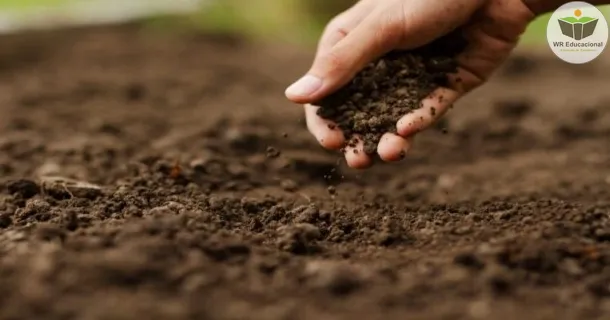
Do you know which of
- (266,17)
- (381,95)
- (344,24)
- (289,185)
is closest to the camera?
Result: (381,95)

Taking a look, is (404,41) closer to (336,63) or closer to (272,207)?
(336,63)

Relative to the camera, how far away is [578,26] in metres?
2.13

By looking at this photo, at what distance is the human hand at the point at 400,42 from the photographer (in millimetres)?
1874

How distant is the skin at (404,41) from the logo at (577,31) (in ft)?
0.19

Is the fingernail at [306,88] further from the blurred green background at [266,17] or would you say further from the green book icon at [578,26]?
the blurred green background at [266,17]

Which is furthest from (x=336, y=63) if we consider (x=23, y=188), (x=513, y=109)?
(x=513, y=109)

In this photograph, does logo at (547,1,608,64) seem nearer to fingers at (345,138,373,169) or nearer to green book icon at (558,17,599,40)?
green book icon at (558,17,599,40)

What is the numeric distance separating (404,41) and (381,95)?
158 millimetres

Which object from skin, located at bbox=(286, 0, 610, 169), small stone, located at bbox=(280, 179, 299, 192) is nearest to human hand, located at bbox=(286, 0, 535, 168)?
skin, located at bbox=(286, 0, 610, 169)

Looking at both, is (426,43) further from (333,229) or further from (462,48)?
(333,229)

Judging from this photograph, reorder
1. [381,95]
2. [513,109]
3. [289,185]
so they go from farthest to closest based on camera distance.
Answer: [513,109] < [289,185] < [381,95]

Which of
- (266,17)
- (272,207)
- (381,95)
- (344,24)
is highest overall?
(266,17)

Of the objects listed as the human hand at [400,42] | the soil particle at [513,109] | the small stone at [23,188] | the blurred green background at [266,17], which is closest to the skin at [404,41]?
the human hand at [400,42]

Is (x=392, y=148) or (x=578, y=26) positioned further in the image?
(x=578, y=26)
